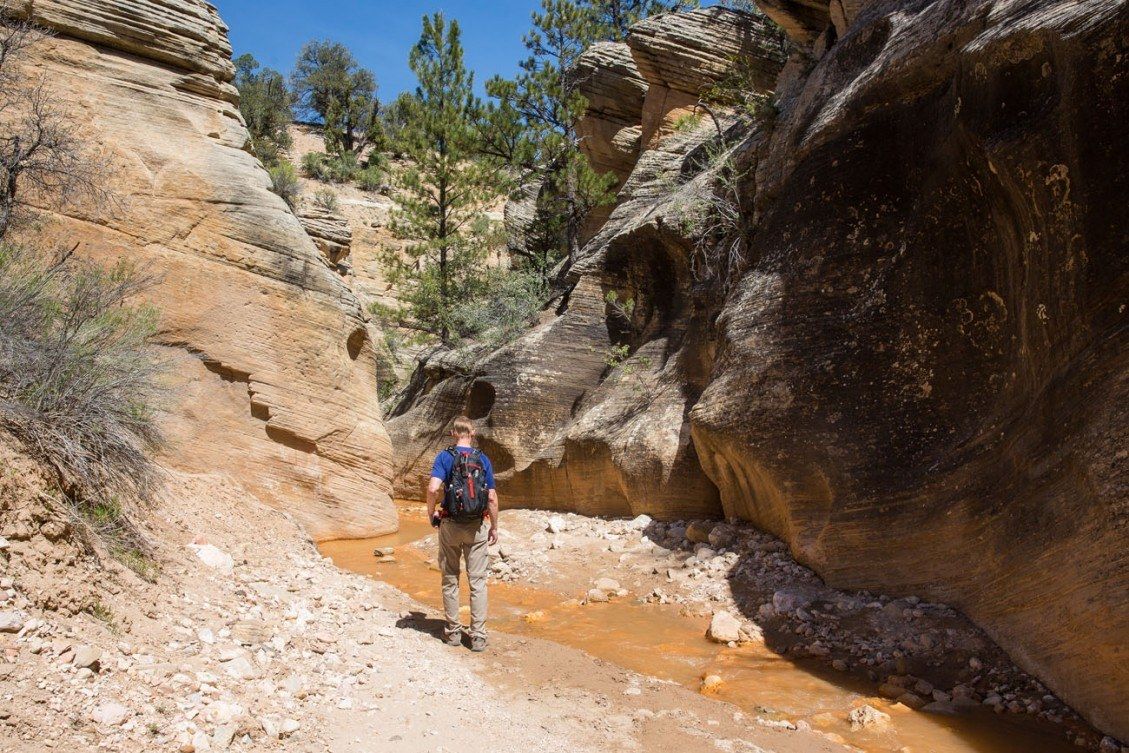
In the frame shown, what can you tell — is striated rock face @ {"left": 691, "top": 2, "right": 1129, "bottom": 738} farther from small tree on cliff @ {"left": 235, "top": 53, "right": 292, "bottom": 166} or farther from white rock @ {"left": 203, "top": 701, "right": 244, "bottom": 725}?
small tree on cliff @ {"left": 235, "top": 53, "right": 292, "bottom": 166}

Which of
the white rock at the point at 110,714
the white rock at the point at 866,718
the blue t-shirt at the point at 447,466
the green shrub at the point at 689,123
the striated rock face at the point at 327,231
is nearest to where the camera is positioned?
the white rock at the point at 110,714

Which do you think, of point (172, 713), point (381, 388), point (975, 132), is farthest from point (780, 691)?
point (381, 388)

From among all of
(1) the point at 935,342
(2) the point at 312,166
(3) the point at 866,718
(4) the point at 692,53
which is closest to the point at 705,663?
(3) the point at 866,718

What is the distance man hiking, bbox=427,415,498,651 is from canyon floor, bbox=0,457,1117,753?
0.85ft

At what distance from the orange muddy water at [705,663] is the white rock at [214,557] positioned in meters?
2.18

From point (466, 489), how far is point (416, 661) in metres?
1.16

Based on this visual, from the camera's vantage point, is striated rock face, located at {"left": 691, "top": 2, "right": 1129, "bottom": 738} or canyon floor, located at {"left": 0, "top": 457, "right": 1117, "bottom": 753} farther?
striated rock face, located at {"left": 691, "top": 2, "right": 1129, "bottom": 738}

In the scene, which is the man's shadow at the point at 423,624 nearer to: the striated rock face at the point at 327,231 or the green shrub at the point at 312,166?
the striated rock face at the point at 327,231

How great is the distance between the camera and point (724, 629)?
22.0ft

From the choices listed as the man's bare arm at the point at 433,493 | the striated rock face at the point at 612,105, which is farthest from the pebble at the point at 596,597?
the striated rock face at the point at 612,105

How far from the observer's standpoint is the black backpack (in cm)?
566

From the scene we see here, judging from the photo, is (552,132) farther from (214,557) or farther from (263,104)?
(263,104)

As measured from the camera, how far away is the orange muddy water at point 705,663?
482 cm

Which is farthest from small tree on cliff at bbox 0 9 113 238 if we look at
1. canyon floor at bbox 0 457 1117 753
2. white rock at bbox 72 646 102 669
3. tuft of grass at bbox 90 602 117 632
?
white rock at bbox 72 646 102 669
